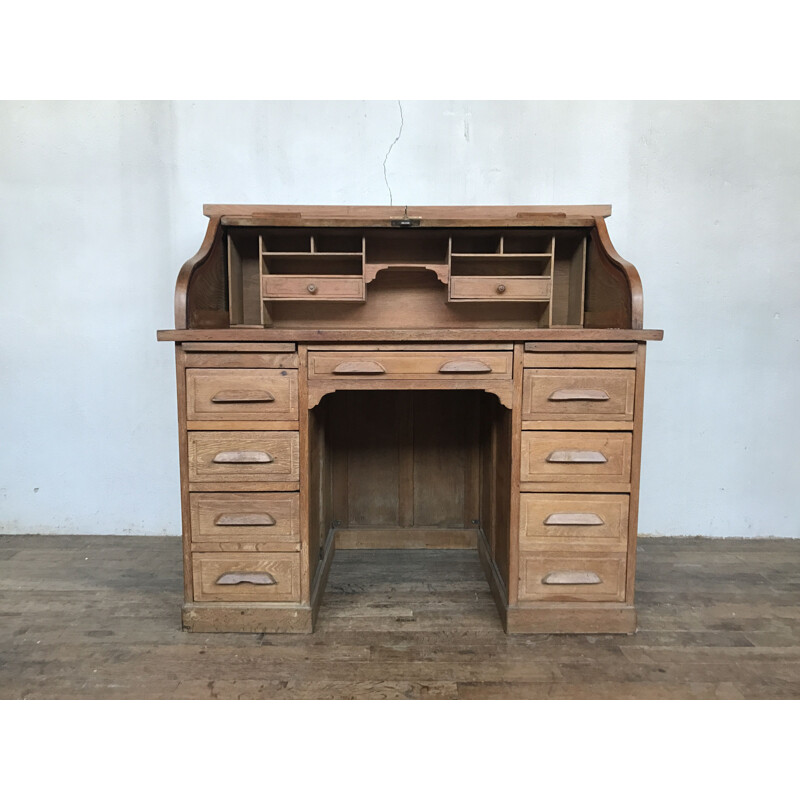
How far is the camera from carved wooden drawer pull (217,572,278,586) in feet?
6.38

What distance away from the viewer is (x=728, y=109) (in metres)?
2.64

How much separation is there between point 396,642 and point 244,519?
2.22 feet

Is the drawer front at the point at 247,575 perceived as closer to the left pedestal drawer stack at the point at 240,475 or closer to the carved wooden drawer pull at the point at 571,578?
the left pedestal drawer stack at the point at 240,475

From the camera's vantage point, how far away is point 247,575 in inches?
76.7

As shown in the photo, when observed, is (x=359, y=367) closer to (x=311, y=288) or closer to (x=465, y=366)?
(x=465, y=366)

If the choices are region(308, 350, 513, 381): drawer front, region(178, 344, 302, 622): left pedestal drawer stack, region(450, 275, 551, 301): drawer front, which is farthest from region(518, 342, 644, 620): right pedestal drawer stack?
region(178, 344, 302, 622): left pedestal drawer stack

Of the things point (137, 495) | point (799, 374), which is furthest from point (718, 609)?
point (137, 495)

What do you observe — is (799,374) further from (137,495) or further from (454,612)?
(137,495)

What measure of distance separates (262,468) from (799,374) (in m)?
2.68

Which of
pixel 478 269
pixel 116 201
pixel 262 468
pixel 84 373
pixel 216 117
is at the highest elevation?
pixel 216 117

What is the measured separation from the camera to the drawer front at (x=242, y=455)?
1.91 metres

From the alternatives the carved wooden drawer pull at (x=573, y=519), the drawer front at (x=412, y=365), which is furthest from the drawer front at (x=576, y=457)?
the drawer front at (x=412, y=365)

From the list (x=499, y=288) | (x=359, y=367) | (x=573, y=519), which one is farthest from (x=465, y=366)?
(x=573, y=519)

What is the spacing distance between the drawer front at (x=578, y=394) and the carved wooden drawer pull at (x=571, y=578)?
56 centimetres
